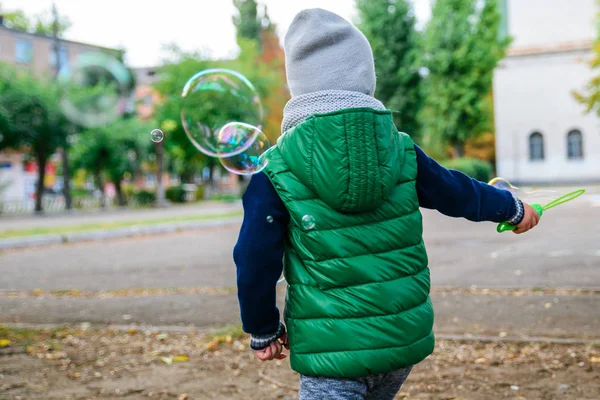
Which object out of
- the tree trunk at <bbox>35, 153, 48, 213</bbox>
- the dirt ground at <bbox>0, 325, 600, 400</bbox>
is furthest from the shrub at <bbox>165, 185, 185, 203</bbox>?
the dirt ground at <bbox>0, 325, 600, 400</bbox>

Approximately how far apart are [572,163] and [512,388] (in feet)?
130

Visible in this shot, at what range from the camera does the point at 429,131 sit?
1551 inches

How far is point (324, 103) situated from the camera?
6.79 feet

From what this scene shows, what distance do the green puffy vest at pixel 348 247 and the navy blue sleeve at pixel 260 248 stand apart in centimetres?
4

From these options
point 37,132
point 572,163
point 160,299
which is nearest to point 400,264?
point 160,299

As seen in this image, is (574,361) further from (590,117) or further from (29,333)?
(590,117)

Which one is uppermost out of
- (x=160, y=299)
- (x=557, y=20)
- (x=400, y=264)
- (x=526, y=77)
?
(x=557, y=20)

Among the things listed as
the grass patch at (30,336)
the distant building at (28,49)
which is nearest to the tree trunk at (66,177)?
the distant building at (28,49)

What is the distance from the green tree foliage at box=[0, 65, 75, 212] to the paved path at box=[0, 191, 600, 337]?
16633 mm

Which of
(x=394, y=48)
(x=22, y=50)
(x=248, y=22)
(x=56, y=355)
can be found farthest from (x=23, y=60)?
(x=56, y=355)

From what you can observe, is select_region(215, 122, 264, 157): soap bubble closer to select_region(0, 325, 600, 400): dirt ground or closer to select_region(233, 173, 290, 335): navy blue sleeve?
select_region(233, 173, 290, 335): navy blue sleeve

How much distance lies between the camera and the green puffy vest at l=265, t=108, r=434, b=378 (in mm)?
1934

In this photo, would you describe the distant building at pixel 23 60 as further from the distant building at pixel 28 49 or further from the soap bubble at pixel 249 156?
the soap bubble at pixel 249 156

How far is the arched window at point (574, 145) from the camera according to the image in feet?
131
